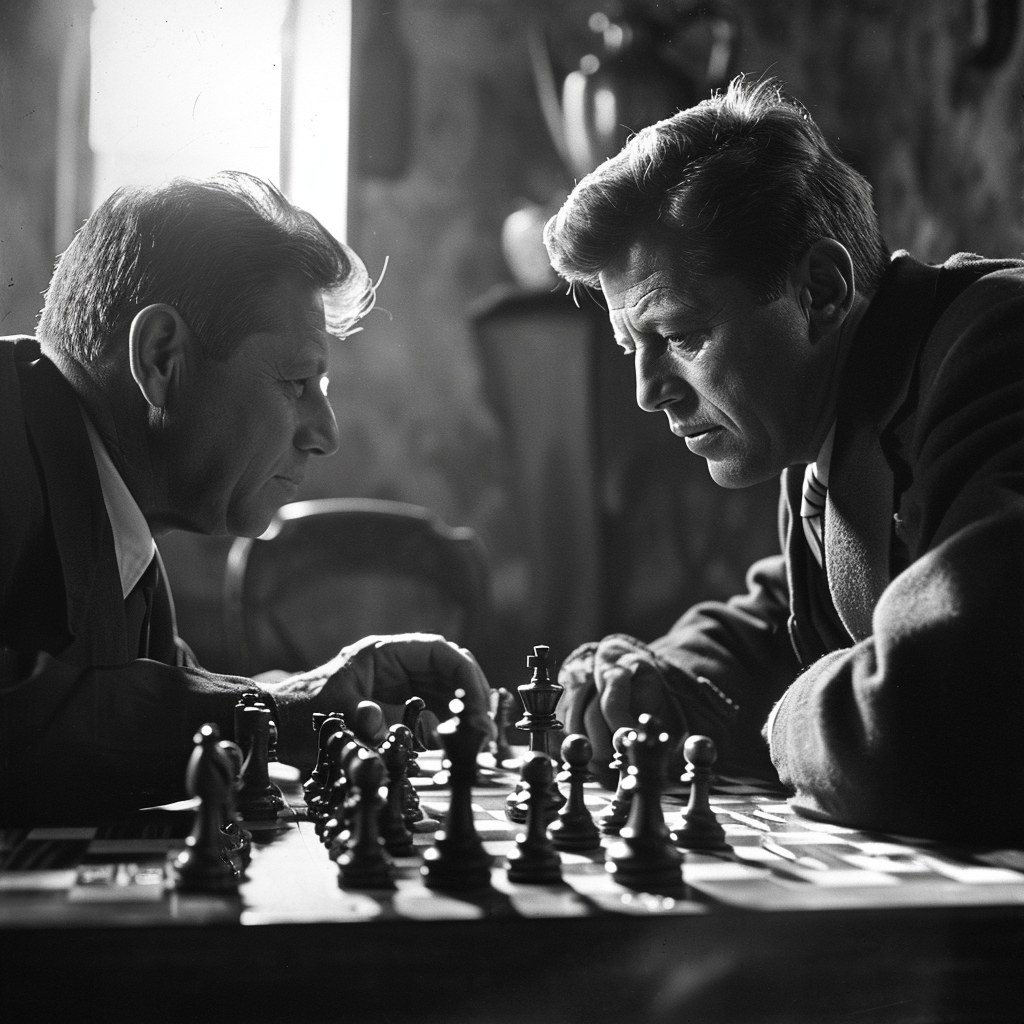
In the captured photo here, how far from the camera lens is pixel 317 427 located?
67.5 inches

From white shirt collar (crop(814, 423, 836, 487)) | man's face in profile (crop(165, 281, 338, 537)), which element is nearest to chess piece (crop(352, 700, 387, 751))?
man's face in profile (crop(165, 281, 338, 537))

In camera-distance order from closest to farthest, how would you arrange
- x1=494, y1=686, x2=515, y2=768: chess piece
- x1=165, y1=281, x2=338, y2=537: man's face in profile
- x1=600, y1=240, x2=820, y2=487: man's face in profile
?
x1=600, y1=240, x2=820, y2=487: man's face in profile < x1=165, y1=281, x2=338, y2=537: man's face in profile < x1=494, y1=686, x2=515, y2=768: chess piece

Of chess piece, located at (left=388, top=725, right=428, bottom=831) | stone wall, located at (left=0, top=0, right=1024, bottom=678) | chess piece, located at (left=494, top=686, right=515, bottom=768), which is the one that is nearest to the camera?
chess piece, located at (left=388, top=725, right=428, bottom=831)

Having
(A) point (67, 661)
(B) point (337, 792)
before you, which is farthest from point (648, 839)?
(A) point (67, 661)

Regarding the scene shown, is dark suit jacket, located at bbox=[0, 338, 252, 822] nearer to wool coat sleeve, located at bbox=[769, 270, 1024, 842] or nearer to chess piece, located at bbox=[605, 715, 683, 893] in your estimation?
chess piece, located at bbox=[605, 715, 683, 893]

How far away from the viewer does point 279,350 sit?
1.66 m

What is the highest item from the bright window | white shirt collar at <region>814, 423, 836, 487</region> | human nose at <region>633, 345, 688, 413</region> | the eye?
the bright window

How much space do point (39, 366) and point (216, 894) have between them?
33.9 inches

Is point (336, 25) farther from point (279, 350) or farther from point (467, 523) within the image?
point (279, 350)

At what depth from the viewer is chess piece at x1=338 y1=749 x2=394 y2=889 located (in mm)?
942

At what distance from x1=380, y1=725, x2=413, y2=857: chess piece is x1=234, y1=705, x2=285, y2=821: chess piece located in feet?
0.51

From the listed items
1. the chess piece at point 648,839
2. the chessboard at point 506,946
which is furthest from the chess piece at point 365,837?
the chess piece at point 648,839

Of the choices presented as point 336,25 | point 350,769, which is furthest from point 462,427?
point 350,769

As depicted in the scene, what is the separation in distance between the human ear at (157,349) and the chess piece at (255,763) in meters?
0.51
